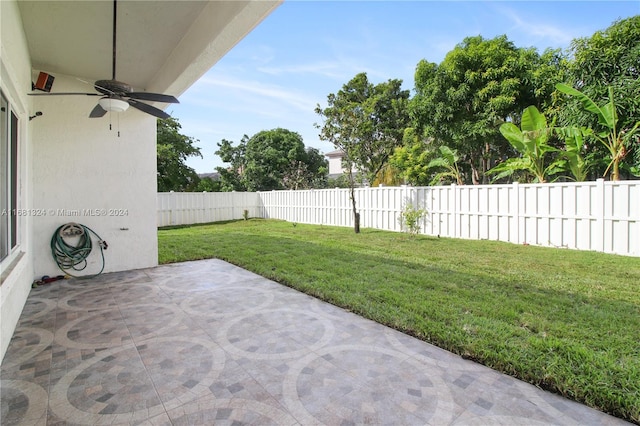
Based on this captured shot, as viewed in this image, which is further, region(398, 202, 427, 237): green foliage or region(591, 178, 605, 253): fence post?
region(398, 202, 427, 237): green foliage

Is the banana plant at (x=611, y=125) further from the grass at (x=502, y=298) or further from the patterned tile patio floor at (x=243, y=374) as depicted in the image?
the patterned tile patio floor at (x=243, y=374)

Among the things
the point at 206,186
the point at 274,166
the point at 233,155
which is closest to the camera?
the point at 206,186

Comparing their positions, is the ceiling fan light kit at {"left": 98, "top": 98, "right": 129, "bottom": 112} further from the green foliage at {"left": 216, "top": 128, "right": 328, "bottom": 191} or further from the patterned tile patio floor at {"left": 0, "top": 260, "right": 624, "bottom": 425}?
the green foliage at {"left": 216, "top": 128, "right": 328, "bottom": 191}

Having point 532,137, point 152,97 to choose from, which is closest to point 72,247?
point 152,97

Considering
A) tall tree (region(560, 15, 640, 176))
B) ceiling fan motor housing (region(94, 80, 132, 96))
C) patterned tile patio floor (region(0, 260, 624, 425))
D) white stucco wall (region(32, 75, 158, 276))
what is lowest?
patterned tile patio floor (region(0, 260, 624, 425))

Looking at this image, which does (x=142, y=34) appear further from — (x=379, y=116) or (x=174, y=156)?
(x=379, y=116)

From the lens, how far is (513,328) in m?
2.77

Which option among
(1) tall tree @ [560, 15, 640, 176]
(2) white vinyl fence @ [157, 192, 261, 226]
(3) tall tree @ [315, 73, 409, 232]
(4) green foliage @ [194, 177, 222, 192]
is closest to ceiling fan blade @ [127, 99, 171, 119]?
(1) tall tree @ [560, 15, 640, 176]

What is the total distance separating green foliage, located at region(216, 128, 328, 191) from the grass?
1274 cm

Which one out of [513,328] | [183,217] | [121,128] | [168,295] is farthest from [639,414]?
[183,217]

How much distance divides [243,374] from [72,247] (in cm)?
444

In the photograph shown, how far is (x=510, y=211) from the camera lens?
7531 millimetres

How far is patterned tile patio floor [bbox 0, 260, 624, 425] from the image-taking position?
1.79 meters

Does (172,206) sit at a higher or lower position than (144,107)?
lower
